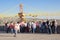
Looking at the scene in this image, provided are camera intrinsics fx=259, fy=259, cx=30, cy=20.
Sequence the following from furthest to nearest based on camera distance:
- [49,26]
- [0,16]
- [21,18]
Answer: [0,16]
[21,18]
[49,26]

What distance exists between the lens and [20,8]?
4784 cm

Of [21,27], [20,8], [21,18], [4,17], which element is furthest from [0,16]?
[21,27]

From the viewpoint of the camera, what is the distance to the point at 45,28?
32438 millimetres

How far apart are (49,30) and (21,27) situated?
4.17 m

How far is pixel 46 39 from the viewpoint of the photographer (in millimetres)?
24094

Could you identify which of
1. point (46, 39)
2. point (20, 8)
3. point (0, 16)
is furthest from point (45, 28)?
point (0, 16)

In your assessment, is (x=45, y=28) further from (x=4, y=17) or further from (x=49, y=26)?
(x=4, y=17)

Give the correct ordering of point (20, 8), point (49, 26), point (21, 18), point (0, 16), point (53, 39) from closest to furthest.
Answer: point (53, 39), point (49, 26), point (21, 18), point (20, 8), point (0, 16)

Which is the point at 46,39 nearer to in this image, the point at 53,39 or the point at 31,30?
the point at 53,39

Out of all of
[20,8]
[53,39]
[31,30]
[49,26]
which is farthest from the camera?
[20,8]

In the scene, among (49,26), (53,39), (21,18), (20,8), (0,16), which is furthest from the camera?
(0,16)

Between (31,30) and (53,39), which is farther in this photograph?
(31,30)

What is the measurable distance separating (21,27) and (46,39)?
405 inches

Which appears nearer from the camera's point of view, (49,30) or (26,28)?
(49,30)
